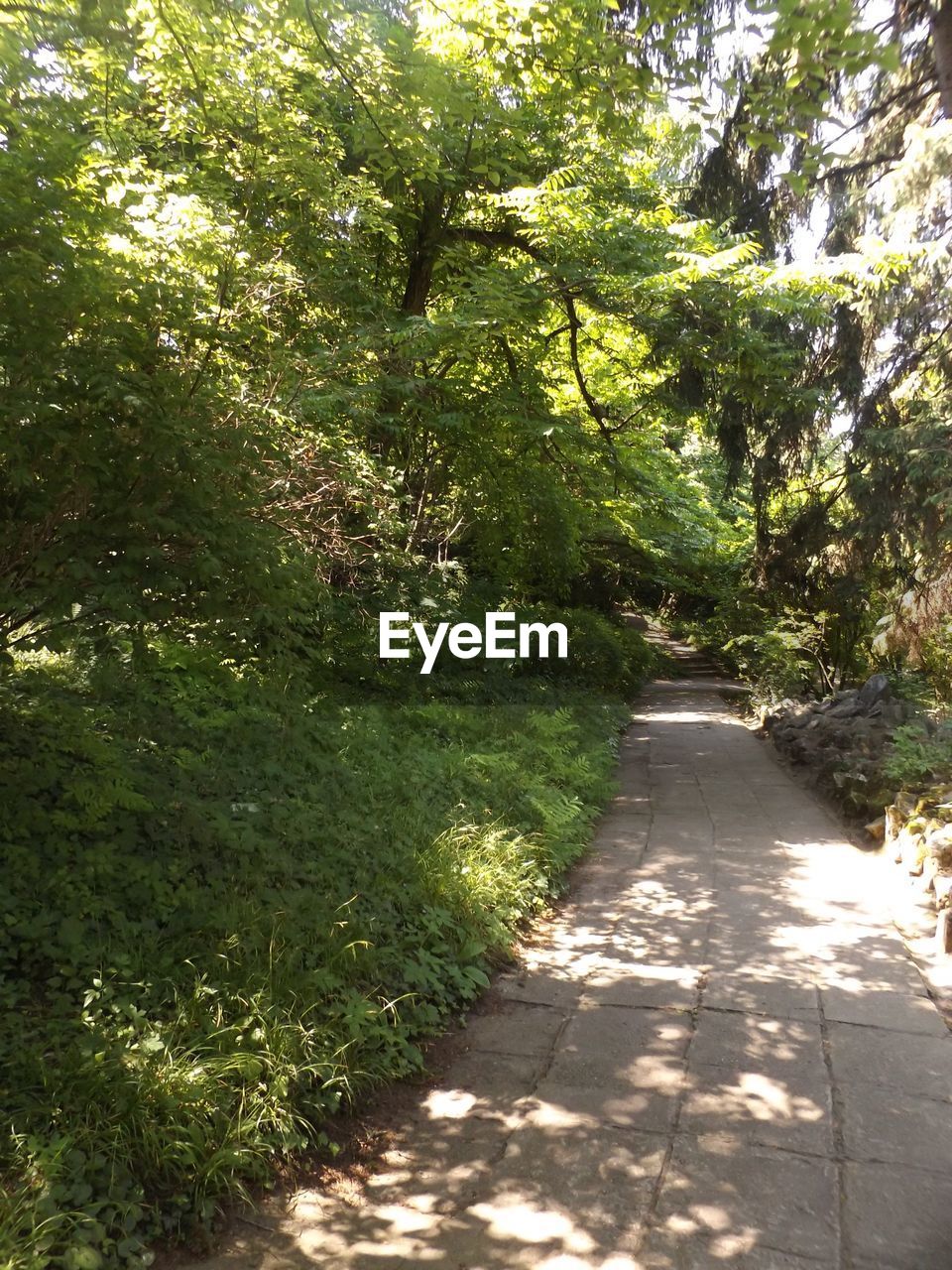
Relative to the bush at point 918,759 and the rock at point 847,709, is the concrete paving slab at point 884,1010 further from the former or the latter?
the rock at point 847,709

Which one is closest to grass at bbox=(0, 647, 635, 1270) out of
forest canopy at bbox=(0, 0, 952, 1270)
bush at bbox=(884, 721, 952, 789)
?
forest canopy at bbox=(0, 0, 952, 1270)

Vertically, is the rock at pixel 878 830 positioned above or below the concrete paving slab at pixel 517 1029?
above

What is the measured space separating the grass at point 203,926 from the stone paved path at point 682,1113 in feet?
0.98

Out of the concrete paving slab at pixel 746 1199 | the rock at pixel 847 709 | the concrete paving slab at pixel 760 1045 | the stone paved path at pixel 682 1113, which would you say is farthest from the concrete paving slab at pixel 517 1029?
the rock at pixel 847 709

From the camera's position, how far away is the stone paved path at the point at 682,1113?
2.71 m

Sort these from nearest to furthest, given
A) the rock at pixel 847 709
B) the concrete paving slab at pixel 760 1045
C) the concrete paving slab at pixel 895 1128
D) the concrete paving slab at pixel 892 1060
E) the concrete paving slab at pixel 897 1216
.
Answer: the concrete paving slab at pixel 897 1216
the concrete paving slab at pixel 895 1128
the concrete paving slab at pixel 892 1060
the concrete paving slab at pixel 760 1045
the rock at pixel 847 709

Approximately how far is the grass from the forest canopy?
0.02 meters

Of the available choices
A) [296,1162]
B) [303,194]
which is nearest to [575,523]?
[303,194]

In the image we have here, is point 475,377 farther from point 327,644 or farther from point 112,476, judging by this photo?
point 112,476

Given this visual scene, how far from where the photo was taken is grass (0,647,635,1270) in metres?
2.73

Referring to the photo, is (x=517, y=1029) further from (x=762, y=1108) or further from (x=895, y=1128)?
(x=895, y=1128)

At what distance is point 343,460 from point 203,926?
402 cm

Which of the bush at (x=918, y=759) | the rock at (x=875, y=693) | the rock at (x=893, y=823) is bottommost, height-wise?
the rock at (x=893, y=823)

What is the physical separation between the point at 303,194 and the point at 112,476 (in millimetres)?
5348
